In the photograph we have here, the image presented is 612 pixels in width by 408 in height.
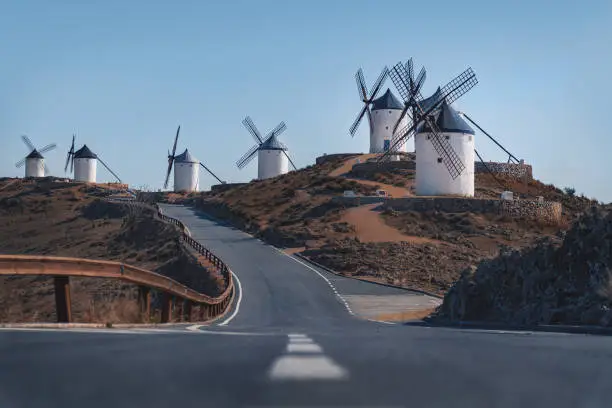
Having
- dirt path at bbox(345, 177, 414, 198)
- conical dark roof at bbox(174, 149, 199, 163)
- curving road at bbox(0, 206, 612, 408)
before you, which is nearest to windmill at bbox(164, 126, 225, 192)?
conical dark roof at bbox(174, 149, 199, 163)

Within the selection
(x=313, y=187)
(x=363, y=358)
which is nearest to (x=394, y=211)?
(x=313, y=187)

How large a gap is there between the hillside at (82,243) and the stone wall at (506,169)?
38.0 metres

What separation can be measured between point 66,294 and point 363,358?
8161mm

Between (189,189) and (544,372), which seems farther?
(189,189)

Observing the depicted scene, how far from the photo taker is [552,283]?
67.9ft

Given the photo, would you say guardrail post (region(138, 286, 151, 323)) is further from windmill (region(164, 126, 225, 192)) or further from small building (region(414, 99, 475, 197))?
windmill (region(164, 126, 225, 192))

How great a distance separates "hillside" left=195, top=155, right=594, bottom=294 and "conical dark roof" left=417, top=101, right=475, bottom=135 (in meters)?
8.06

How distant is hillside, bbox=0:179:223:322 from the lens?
93.6 feet

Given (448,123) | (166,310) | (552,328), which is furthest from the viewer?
(448,123)

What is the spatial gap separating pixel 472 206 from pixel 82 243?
37853 millimetres

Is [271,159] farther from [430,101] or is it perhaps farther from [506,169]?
[506,169]

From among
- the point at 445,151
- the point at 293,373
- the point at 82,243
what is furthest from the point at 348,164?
the point at 293,373

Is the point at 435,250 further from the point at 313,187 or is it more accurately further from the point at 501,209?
the point at 313,187

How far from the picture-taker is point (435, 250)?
54844 millimetres
